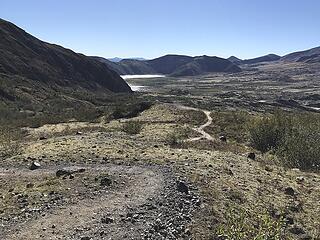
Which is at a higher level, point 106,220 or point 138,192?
point 106,220

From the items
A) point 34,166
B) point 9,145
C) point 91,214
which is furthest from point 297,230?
point 9,145

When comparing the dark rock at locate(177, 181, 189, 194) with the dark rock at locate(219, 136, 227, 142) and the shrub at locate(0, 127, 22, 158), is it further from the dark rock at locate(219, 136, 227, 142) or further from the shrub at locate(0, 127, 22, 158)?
the dark rock at locate(219, 136, 227, 142)

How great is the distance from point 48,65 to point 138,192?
5025 inches

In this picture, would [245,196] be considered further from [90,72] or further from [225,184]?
[90,72]

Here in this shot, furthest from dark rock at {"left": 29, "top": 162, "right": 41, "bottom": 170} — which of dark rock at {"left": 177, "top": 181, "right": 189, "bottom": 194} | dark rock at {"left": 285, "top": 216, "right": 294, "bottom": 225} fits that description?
dark rock at {"left": 285, "top": 216, "right": 294, "bottom": 225}

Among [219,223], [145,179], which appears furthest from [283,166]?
[219,223]

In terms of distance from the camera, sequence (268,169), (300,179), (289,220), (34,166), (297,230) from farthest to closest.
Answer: (268,169) → (300,179) → (34,166) → (289,220) → (297,230)

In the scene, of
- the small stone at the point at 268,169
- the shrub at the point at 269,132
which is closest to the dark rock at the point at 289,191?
the small stone at the point at 268,169

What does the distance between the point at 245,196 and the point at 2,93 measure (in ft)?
236

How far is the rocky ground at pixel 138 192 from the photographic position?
1733 cm

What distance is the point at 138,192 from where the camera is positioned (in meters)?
21.1

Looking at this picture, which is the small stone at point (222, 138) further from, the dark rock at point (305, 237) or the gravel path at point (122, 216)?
the dark rock at point (305, 237)

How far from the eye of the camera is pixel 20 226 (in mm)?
16953

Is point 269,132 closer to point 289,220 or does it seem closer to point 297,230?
point 289,220
